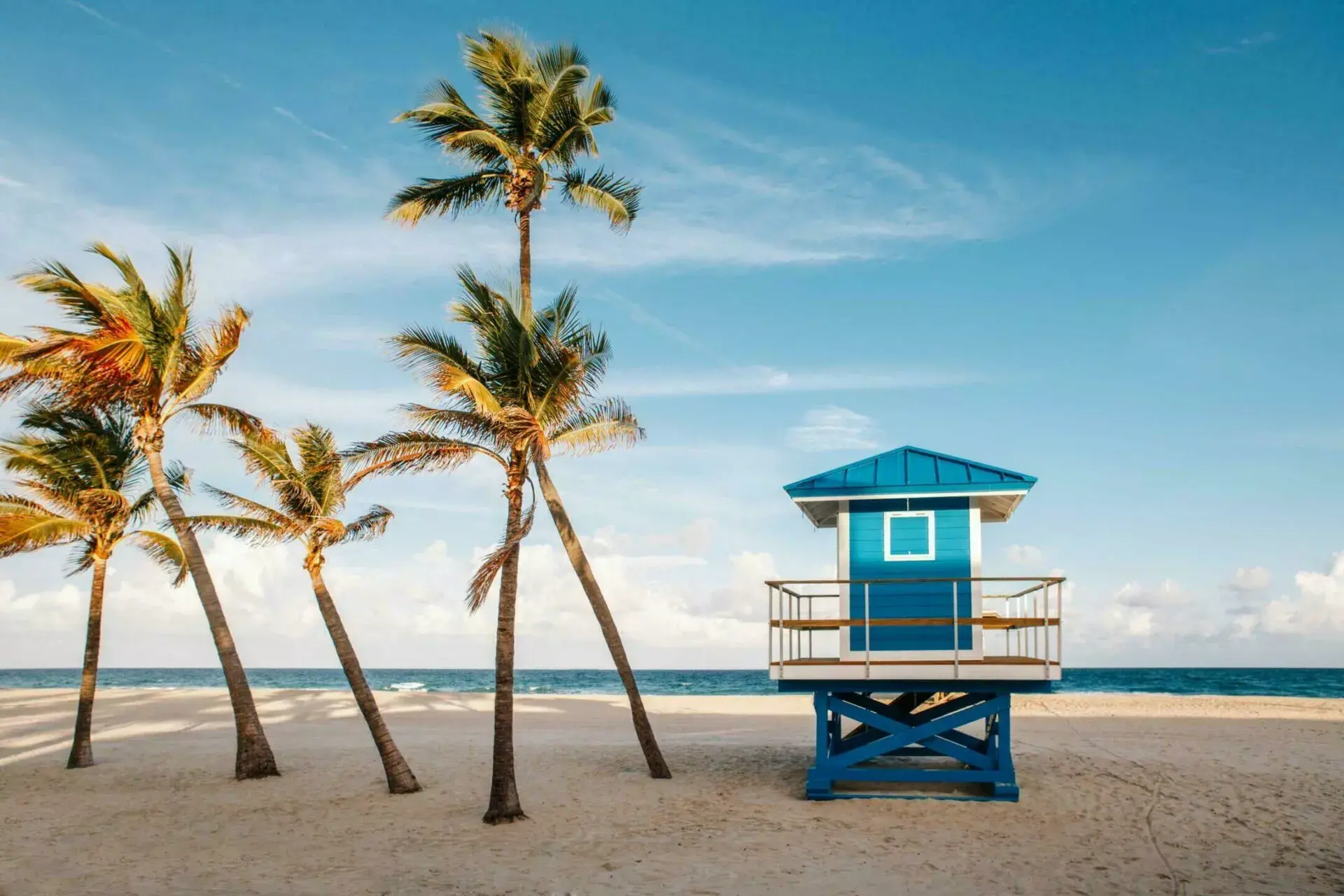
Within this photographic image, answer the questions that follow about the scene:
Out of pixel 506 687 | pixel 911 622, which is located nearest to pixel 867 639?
pixel 911 622

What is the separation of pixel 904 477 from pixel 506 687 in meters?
5.84

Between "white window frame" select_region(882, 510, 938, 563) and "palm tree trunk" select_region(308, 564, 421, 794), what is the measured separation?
7.30 meters

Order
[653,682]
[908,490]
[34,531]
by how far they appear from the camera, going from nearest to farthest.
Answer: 1. [908,490]
2. [34,531]
3. [653,682]

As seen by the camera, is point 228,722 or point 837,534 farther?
point 228,722

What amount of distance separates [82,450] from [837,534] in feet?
39.6

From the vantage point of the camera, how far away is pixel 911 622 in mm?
13508

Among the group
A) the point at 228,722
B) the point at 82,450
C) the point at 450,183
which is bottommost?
the point at 228,722

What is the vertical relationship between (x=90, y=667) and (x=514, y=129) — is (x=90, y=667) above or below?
below

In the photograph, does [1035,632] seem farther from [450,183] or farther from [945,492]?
[450,183]

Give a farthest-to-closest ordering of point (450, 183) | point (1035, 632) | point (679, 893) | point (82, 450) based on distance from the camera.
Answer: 1. point (82, 450)
2. point (450, 183)
3. point (1035, 632)
4. point (679, 893)

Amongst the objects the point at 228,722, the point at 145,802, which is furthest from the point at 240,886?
the point at 228,722

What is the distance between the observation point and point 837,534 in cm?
1423

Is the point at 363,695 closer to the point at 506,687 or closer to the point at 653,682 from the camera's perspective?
the point at 506,687

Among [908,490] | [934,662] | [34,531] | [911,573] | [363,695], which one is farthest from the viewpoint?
[34,531]
